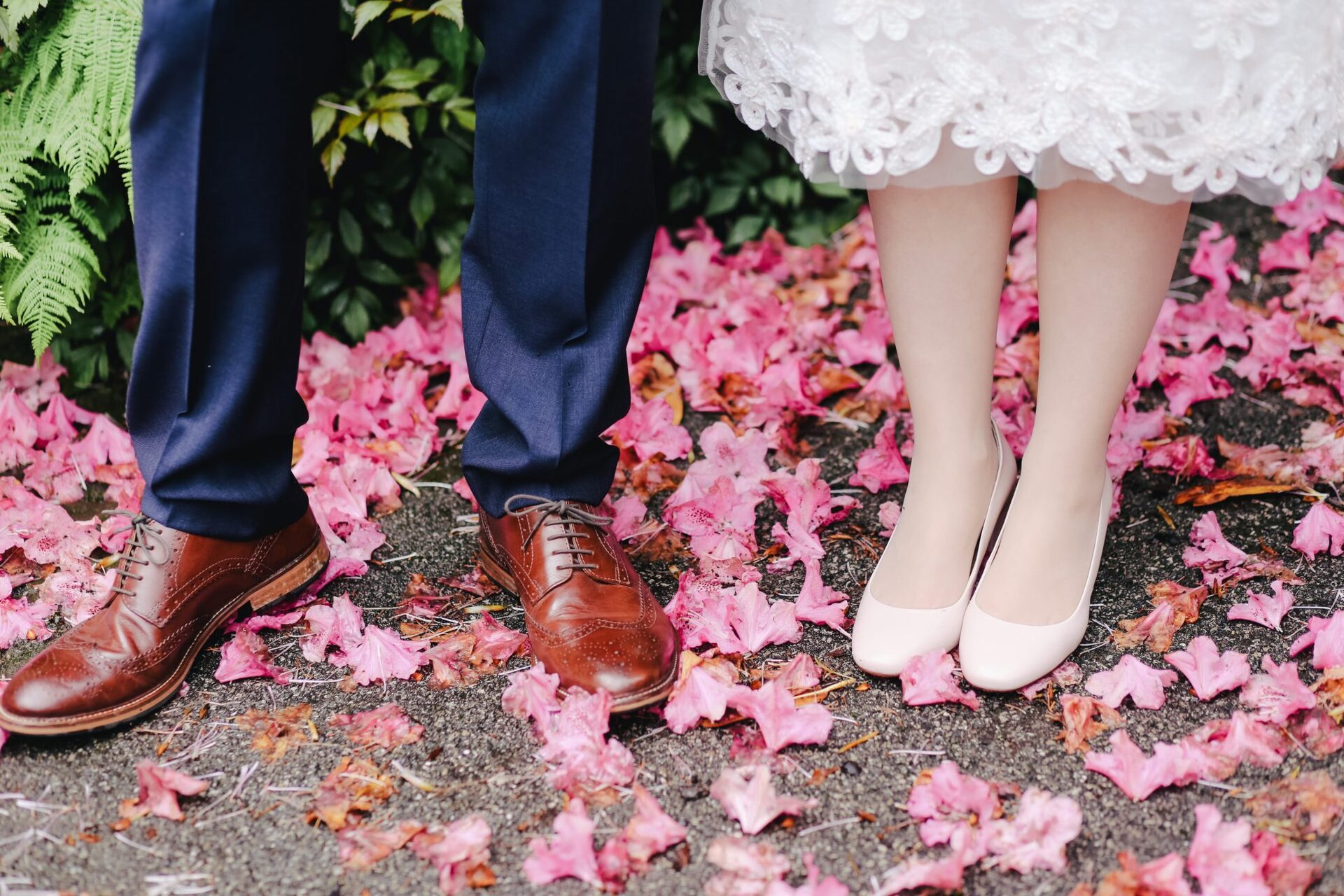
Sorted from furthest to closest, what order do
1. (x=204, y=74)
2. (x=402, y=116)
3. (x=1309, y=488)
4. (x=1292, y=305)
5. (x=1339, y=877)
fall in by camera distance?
(x=1292, y=305)
(x=402, y=116)
(x=1309, y=488)
(x=204, y=74)
(x=1339, y=877)

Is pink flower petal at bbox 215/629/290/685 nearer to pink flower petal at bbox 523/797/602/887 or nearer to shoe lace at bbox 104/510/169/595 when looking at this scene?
shoe lace at bbox 104/510/169/595

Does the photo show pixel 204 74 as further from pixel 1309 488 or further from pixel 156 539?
pixel 1309 488

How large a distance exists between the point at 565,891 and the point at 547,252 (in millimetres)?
752

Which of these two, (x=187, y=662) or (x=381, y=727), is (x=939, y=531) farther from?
(x=187, y=662)

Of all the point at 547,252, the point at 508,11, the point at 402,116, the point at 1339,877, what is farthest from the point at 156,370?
the point at 1339,877

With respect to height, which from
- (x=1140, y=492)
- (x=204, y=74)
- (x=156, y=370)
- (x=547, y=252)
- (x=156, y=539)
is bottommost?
(x=1140, y=492)

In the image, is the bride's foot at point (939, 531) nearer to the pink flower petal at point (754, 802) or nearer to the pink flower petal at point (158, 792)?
the pink flower petal at point (754, 802)

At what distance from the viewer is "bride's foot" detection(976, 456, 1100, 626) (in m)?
1.45

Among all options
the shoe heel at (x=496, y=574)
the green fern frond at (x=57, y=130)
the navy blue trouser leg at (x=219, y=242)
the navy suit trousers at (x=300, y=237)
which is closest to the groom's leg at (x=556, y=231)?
the navy suit trousers at (x=300, y=237)

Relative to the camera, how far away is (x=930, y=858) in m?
1.20

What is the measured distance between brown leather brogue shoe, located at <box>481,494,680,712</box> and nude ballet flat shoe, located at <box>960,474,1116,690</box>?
0.39m

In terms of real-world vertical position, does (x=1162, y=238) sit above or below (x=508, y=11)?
below

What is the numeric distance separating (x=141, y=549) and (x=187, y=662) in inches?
6.5

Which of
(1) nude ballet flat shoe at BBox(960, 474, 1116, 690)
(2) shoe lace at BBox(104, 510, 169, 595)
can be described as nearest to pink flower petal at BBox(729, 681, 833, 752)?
(1) nude ballet flat shoe at BBox(960, 474, 1116, 690)
